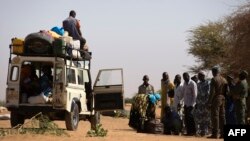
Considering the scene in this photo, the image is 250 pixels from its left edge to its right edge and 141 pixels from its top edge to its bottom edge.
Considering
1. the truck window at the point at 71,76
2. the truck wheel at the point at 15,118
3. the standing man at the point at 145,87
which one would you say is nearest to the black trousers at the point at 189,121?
the standing man at the point at 145,87

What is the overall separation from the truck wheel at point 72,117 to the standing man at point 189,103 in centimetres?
308

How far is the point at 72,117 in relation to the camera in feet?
52.1

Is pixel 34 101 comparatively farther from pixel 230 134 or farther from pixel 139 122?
pixel 230 134

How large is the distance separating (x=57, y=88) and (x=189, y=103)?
3845mm

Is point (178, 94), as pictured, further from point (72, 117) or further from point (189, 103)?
point (72, 117)

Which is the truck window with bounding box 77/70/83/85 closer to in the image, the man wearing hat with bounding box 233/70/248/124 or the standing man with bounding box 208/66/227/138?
the standing man with bounding box 208/66/227/138

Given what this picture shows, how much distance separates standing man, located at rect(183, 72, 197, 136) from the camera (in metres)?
16.7

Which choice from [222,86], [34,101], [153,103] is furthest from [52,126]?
[222,86]

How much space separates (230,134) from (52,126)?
6537 millimetres

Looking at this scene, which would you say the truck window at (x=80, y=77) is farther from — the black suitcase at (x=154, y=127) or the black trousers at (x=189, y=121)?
the black trousers at (x=189, y=121)

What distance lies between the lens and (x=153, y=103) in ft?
56.0

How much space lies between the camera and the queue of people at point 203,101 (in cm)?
1552

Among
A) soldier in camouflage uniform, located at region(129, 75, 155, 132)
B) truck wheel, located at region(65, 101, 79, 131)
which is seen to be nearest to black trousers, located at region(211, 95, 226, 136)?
soldier in camouflage uniform, located at region(129, 75, 155, 132)

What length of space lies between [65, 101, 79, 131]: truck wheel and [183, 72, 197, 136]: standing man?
3.08 m
